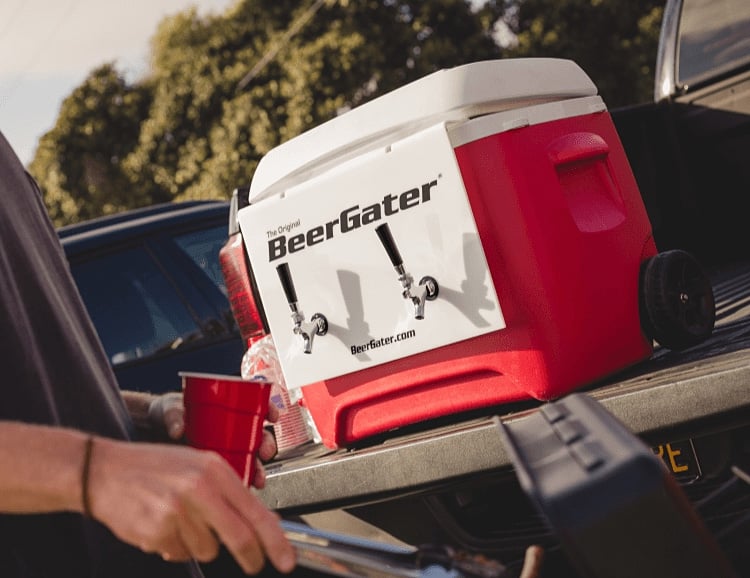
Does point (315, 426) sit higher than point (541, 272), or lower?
lower

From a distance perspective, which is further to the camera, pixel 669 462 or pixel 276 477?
pixel 276 477

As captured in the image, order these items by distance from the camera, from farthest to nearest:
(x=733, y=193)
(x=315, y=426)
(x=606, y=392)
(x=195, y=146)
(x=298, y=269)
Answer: (x=195, y=146)
(x=733, y=193)
(x=315, y=426)
(x=298, y=269)
(x=606, y=392)

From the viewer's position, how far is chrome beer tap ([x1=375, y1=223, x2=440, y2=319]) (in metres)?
2.31

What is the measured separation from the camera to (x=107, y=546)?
1581mm

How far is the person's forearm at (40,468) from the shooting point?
3.65 feet

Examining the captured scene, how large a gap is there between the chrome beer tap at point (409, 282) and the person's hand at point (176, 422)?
2.03ft

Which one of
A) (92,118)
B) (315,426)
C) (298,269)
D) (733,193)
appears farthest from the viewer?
(92,118)

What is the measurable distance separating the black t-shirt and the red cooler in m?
0.85

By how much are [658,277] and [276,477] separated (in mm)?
1106

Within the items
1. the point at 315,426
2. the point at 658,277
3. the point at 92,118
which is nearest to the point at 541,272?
the point at 658,277

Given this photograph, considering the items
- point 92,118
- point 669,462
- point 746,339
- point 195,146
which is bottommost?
point 669,462

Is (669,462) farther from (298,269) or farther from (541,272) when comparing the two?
(298,269)

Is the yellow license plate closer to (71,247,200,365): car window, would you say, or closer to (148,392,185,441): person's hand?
(148,392,185,441): person's hand

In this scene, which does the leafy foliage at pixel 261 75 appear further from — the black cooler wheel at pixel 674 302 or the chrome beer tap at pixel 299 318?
the chrome beer tap at pixel 299 318
